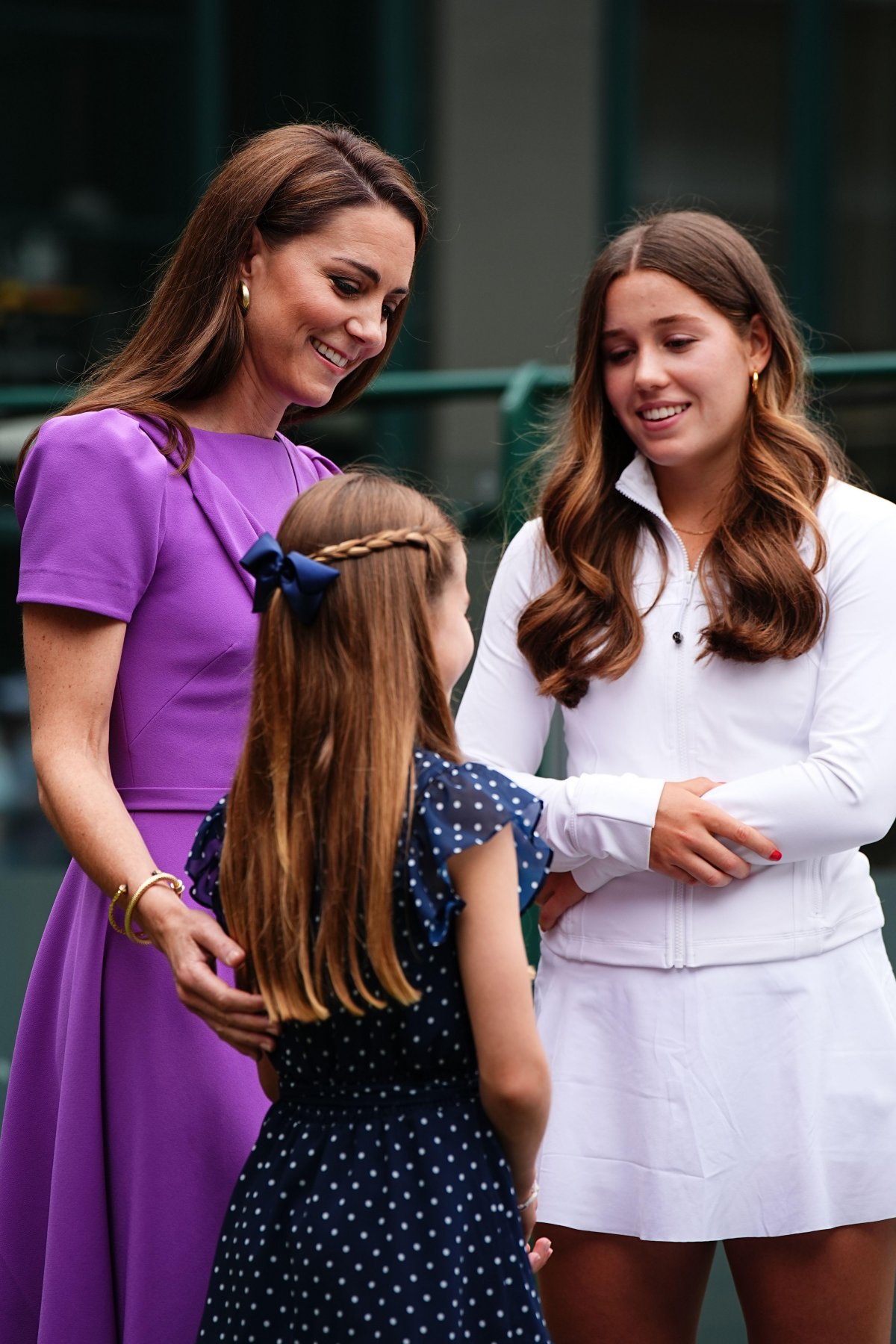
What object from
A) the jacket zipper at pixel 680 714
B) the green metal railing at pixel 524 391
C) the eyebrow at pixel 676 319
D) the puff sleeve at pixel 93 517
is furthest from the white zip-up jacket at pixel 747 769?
the green metal railing at pixel 524 391

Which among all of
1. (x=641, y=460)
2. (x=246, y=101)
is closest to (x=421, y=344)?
(x=246, y=101)

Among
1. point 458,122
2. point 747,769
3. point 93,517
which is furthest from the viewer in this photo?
point 458,122

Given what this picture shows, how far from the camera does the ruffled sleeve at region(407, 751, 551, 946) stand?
5.47 ft

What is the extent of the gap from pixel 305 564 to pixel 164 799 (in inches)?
17.6

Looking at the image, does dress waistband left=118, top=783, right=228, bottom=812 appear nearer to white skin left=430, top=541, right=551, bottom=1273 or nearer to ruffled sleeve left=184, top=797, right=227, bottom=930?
ruffled sleeve left=184, top=797, right=227, bottom=930

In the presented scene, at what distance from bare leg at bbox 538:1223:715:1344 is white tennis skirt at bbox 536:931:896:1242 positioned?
5 cm

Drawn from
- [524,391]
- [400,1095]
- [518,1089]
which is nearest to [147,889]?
[400,1095]

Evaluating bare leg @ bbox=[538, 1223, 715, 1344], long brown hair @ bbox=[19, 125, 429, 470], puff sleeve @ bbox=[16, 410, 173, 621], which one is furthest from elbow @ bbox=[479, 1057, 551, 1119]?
long brown hair @ bbox=[19, 125, 429, 470]

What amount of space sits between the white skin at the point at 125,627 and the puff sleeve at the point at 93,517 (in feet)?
0.11

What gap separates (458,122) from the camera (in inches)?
304

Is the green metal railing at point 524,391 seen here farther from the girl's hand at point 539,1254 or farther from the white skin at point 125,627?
the girl's hand at point 539,1254

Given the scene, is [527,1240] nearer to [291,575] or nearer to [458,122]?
[291,575]

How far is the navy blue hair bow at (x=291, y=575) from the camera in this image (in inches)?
66.7

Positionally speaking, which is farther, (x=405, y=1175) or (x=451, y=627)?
(x=451, y=627)
